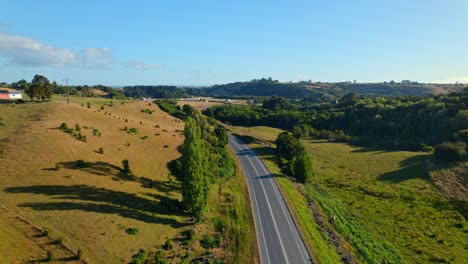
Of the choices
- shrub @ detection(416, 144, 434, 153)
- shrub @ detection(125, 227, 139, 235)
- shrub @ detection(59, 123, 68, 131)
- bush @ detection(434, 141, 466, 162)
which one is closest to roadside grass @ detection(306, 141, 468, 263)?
bush @ detection(434, 141, 466, 162)

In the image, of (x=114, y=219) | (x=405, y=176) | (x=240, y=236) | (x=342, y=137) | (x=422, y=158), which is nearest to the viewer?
(x=114, y=219)

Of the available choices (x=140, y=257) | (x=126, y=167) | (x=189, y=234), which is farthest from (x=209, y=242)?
(x=126, y=167)

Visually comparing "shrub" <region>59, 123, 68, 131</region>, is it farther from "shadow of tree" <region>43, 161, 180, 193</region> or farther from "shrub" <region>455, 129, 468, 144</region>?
"shrub" <region>455, 129, 468, 144</region>

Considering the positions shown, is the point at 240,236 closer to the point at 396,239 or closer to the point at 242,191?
the point at 242,191

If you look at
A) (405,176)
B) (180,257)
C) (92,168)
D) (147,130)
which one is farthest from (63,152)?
(405,176)

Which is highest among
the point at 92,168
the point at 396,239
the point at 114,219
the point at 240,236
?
the point at 92,168

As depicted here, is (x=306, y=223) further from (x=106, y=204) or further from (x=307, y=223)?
(x=106, y=204)
